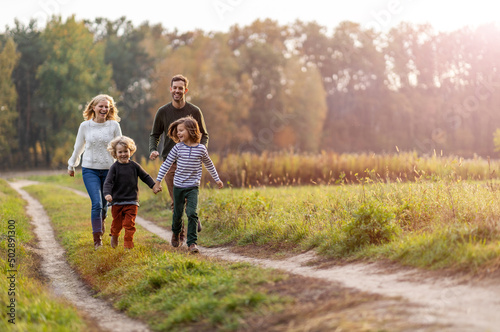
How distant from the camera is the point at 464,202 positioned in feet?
24.7

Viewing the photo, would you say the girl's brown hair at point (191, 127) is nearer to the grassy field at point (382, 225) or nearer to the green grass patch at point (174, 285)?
the green grass patch at point (174, 285)

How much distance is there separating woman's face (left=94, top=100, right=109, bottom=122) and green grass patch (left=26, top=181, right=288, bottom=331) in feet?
6.39

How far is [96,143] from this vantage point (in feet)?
27.6

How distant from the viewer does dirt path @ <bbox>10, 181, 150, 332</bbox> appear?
5.42m

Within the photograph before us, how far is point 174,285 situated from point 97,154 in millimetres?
3180

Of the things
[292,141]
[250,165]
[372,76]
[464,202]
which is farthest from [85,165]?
[372,76]

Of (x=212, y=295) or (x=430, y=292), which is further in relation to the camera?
(x=212, y=295)

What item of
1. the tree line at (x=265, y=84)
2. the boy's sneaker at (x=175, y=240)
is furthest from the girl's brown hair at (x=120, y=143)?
the tree line at (x=265, y=84)

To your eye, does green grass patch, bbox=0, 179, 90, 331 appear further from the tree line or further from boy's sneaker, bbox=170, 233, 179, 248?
the tree line

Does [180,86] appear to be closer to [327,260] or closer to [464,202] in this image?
[327,260]

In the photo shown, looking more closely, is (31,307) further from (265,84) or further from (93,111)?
(265,84)

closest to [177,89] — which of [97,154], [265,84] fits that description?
[97,154]

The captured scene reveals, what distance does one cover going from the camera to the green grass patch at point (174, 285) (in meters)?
4.92

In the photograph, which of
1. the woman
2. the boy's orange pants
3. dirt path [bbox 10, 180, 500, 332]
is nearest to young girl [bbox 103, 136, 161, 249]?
the boy's orange pants
